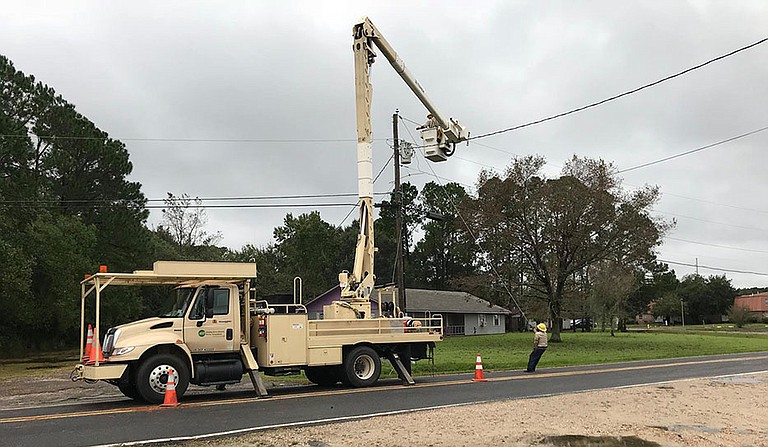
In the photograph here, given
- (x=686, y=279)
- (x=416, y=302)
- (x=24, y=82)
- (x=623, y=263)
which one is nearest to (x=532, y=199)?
(x=623, y=263)

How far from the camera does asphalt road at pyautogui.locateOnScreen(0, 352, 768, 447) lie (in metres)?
10.3

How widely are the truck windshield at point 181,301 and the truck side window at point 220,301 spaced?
0.50 meters

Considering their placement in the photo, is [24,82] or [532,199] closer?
[24,82]

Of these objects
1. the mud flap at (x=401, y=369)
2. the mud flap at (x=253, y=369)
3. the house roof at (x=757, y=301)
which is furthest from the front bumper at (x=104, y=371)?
the house roof at (x=757, y=301)

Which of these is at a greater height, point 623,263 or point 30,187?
point 30,187

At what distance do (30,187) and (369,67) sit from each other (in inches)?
999

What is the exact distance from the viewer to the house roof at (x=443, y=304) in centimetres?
6109

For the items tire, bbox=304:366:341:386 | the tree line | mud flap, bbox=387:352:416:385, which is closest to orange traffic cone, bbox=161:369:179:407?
tire, bbox=304:366:341:386

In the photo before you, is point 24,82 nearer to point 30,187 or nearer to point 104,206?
point 30,187

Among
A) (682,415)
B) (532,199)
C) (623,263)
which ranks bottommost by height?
(682,415)

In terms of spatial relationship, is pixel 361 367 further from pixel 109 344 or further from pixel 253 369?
pixel 109 344

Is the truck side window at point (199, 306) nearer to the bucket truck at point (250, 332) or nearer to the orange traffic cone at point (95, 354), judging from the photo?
the bucket truck at point (250, 332)

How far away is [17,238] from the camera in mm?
33375

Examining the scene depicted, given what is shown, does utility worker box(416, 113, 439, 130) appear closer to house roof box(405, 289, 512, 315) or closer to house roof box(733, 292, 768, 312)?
house roof box(405, 289, 512, 315)
